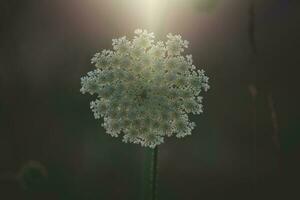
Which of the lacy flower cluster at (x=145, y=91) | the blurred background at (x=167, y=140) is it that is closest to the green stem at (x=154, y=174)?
the lacy flower cluster at (x=145, y=91)

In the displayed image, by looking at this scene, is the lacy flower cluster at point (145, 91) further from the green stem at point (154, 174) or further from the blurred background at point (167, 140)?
the blurred background at point (167, 140)

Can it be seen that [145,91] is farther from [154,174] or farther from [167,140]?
[167,140]

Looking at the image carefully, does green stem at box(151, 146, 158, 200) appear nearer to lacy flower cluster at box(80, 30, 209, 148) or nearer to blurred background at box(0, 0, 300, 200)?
lacy flower cluster at box(80, 30, 209, 148)

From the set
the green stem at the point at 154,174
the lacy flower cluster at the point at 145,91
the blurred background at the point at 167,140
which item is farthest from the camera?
the blurred background at the point at 167,140
